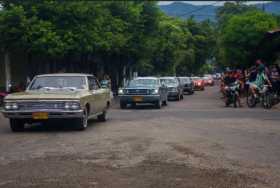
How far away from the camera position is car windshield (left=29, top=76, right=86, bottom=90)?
54.1ft

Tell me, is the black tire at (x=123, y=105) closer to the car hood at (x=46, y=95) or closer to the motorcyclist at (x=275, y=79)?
the motorcyclist at (x=275, y=79)

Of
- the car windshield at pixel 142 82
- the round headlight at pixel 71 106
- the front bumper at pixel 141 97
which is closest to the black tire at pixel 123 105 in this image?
the front bumper at pixel 141 97

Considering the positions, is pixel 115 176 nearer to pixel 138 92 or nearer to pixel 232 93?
pixel 138 92

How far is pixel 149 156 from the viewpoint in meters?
10.8

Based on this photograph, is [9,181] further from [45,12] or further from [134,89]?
[45,12]

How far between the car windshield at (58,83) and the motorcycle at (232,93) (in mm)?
11783

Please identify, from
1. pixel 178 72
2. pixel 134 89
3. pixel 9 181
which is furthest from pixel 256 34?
pixel 178 72

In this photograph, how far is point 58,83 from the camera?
16.7 meters

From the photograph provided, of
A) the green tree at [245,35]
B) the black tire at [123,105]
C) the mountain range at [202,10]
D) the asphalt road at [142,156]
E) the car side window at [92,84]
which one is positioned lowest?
the black tire at [123,105]

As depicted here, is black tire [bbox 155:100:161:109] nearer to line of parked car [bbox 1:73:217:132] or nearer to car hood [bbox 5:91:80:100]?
line of parked car [bbox 1:73:217:132]

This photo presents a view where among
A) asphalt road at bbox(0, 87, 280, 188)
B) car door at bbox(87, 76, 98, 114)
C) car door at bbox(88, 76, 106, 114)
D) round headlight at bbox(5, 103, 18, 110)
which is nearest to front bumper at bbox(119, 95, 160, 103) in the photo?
car door at bbox(88, 76, 106, 114)

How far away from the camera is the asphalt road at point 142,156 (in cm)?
866

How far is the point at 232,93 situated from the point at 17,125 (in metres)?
13.9

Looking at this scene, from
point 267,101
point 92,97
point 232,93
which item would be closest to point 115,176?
point 92,97
